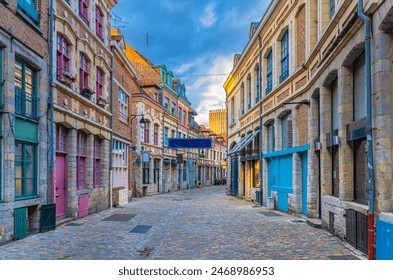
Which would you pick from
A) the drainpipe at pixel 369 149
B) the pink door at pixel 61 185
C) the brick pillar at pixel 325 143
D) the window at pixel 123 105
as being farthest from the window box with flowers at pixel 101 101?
the drainpipe at pixel 369 149

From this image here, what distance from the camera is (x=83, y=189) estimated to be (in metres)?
13.9

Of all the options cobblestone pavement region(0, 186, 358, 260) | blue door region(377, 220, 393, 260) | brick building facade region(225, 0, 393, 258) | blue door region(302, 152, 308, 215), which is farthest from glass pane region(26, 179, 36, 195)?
blue door region(302, 152, 308, 215)

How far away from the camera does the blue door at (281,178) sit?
15031mm

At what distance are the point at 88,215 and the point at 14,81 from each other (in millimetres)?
6936

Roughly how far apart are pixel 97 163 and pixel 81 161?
203 centimetres

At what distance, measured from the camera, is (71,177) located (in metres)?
12.5

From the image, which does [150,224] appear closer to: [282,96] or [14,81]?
[14,81]

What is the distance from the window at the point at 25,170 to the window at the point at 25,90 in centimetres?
92

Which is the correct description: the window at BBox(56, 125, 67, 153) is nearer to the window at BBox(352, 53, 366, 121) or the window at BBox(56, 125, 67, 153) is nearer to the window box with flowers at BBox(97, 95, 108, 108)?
the window box with flowers at BBox(97, 95, 108, 108)

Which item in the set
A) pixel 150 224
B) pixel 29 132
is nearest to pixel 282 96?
pixel 150 224

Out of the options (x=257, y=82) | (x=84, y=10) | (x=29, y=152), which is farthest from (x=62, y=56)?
(x=257, y=82)

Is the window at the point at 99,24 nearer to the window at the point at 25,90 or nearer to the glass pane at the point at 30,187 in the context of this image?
the window at the point at 25,90

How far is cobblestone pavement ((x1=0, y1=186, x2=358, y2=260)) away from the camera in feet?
24.4

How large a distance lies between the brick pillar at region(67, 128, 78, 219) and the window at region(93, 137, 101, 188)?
2710mm
